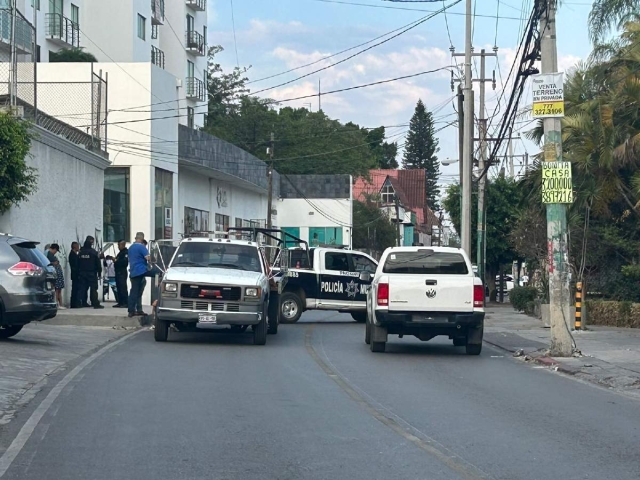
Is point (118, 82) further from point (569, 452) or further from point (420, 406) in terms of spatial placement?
point (569, 452)

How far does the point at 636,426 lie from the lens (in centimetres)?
1066

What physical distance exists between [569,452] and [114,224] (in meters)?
32.1

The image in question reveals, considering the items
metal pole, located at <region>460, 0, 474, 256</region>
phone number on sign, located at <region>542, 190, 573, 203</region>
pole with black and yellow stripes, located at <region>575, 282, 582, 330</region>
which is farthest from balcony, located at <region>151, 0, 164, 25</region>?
phone number on sign, located at <region>542, 190, 573, 203</region>

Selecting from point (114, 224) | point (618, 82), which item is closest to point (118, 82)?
point (114, 224)

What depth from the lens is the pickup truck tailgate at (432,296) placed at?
57.7 ft

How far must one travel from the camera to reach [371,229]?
254 ft

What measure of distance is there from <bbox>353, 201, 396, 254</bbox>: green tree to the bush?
134ft

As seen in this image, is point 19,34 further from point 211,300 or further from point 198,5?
point 198,5

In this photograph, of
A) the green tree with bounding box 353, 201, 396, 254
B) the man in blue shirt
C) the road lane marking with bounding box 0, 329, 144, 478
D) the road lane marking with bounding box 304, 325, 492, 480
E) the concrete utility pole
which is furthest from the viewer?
the green tree with bounding box 353, 201, 396, 254

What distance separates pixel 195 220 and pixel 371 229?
3090 cm

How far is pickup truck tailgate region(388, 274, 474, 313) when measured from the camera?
17.6 m

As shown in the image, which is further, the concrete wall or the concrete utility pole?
the concrete wall

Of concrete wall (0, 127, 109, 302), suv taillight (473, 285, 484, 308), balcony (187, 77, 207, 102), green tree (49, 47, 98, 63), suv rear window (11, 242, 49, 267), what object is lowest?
suv taillight (473, 285, 484, 308)

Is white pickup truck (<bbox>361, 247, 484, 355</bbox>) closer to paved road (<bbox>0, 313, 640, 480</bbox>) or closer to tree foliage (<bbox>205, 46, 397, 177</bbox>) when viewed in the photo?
paved road (<bbox>0, 313, 640, 480</bbox>)
